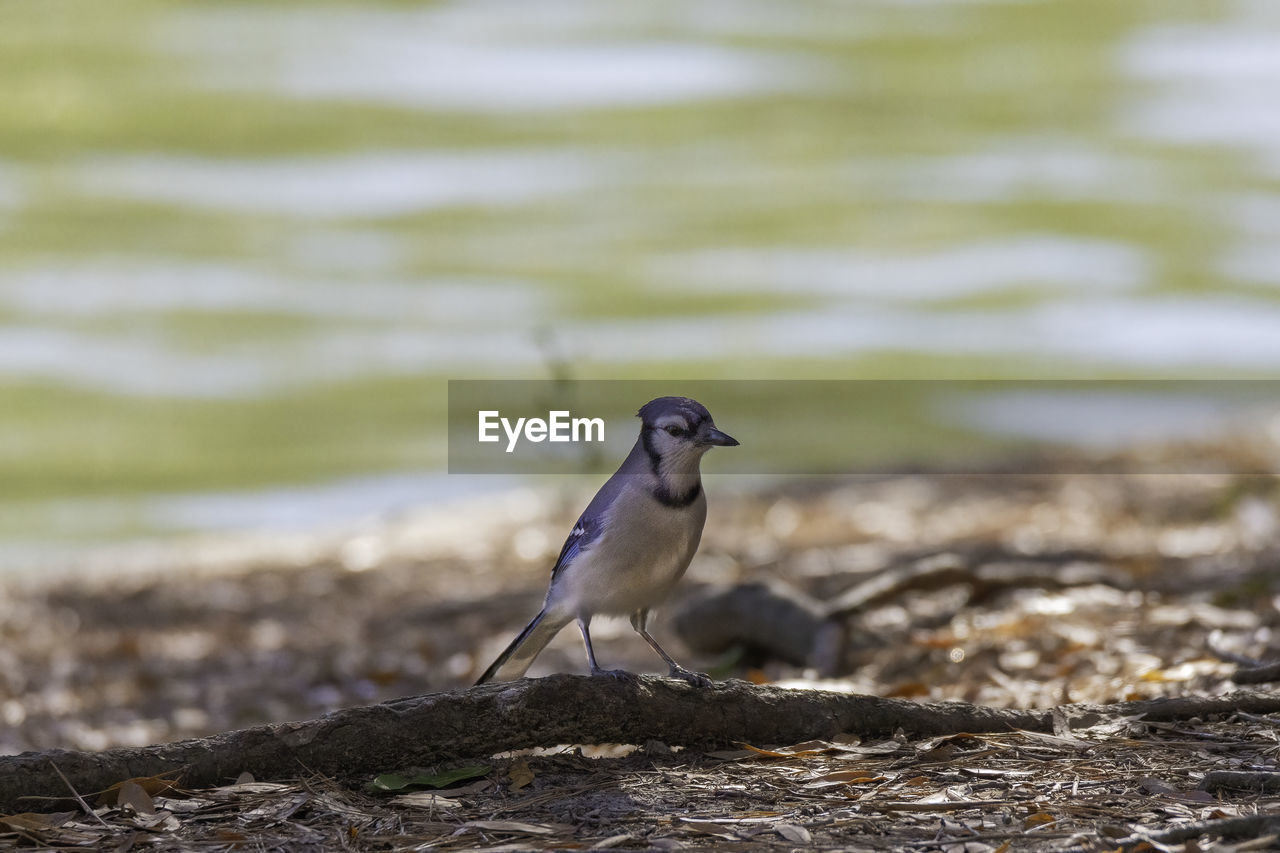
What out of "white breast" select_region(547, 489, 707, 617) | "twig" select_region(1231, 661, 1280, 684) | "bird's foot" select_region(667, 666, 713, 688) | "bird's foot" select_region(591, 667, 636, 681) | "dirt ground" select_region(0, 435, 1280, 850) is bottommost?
"dirt ground" select_region(0, 435, 1280, 850)

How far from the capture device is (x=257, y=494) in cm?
1322

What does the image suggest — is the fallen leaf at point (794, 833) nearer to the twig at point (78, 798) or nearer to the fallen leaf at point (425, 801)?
the fallen leaf at point (425, 801)

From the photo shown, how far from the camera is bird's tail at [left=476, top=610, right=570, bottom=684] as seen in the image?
3.74 meters

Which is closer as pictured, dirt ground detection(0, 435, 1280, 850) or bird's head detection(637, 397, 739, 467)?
dirt ground detection(0, 435, 1280, 850)

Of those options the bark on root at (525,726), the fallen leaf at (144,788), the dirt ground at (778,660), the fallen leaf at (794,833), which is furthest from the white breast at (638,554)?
the fallen leaf at (144,788)

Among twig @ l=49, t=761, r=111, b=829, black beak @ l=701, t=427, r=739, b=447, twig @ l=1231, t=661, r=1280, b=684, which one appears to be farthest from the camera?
twig @ l=1231, t=661, r=1280, b=684

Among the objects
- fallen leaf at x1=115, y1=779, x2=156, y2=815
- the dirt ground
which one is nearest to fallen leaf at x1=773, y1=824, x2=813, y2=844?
the dirt ground

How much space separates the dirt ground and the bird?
0.43 metres

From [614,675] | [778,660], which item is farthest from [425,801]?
[778,660]

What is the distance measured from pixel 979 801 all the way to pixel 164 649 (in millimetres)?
5907

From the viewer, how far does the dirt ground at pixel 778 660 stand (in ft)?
9.53

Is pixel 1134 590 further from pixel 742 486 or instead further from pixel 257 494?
pixel 257 494

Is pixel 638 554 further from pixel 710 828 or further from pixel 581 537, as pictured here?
pixel 710 828

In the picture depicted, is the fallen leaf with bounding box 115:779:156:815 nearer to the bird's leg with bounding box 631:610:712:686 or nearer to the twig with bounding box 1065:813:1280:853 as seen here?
the bird's leg with bounding box 631:610:712:686
